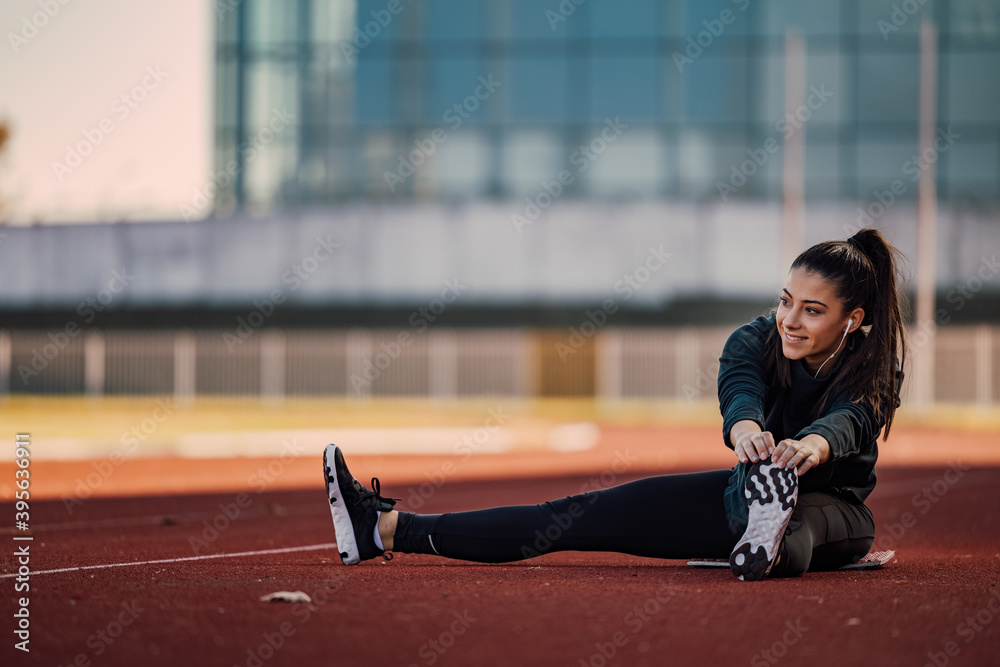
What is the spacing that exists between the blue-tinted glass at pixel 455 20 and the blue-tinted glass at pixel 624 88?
3.71 meters

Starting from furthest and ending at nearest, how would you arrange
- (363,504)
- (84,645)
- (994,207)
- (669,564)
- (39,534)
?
(994,207) → (39,534) → (669,564) → (363,504) → (84,645)

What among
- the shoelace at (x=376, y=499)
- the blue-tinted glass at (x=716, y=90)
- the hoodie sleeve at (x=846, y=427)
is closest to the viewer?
the hoodie sleeve at (x=846, y=427)

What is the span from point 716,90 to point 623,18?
11.5 feet

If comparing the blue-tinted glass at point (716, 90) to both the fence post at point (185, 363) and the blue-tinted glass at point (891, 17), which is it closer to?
the blue-tinted glass at point (891, 17)

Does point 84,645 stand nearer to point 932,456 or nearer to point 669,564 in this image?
point 669,564

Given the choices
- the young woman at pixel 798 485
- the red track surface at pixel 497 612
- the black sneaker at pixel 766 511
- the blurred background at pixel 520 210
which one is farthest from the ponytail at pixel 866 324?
the blurred background at pixel 520 210

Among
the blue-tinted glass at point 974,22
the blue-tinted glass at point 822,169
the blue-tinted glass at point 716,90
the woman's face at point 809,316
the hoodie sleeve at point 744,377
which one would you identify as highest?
the blue-tinted glass at point 974,22

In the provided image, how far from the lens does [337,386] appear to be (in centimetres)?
3359

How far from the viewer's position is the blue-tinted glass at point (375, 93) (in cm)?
3759

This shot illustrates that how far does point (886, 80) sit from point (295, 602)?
1390 inches

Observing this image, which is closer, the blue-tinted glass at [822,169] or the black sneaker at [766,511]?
the black sneaker at [766,511]

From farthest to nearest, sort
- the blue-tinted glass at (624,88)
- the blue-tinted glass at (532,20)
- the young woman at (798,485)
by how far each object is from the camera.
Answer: the blue-tinted glass at (532,20) → the blue-tinted glass at (624,88) → the young woman at (798,485)

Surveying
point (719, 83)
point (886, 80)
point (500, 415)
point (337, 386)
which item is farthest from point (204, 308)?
point (886, 80)

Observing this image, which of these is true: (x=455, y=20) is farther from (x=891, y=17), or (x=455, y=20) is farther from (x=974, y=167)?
(x=974, y=167)
